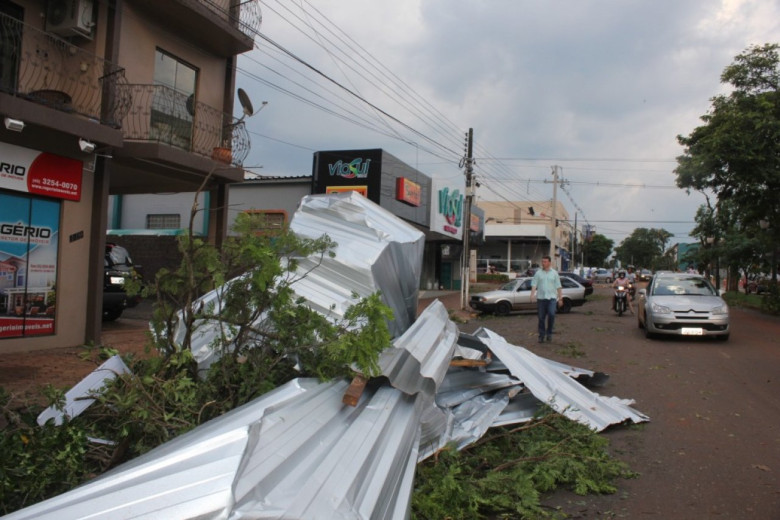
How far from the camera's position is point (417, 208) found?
23.9 metres

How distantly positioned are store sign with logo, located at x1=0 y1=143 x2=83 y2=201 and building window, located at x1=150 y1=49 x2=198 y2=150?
6.57 ft

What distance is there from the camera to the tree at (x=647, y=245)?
9819cm

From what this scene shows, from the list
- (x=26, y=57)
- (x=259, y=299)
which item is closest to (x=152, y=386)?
(x=259, y=299)

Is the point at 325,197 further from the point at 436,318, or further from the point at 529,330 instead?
the point at 529,330

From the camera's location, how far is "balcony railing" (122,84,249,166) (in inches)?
430

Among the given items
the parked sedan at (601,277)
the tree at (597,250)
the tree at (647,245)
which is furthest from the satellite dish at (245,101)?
the tree at (647,245)

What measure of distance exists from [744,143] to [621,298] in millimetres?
5918

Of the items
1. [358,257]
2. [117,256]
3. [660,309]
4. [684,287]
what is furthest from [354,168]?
[358,257]

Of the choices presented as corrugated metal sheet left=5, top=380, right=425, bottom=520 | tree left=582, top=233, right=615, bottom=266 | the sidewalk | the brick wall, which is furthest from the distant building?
corrugated metal sheet left=5, top=380, right=425, bottom=520

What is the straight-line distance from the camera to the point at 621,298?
62.4 ft

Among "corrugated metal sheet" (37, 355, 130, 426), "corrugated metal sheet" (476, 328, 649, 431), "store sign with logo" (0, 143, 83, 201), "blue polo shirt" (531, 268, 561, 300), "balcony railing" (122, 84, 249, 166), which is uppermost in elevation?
"balcony railing" (122, 84, 249, 166)

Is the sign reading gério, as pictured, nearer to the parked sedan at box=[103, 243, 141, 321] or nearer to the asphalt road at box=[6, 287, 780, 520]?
the asphalt road at box=[6, 287, 780, 520]

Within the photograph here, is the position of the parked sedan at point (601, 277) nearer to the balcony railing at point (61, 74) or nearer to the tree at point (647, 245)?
the tree at point (647, 245)

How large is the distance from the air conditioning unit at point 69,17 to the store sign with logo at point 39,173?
218 centimetres
